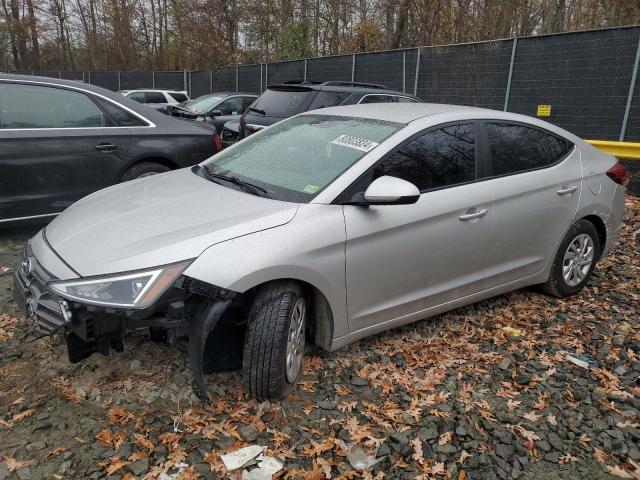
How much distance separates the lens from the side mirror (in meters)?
2.89

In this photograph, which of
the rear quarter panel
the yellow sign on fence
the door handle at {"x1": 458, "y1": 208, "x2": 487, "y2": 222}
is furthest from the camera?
the yellow sign on fence

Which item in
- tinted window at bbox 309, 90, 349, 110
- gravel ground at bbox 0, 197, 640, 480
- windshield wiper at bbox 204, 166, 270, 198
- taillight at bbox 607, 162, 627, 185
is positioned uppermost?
tinted window at bbox 309, 90, 349, 110

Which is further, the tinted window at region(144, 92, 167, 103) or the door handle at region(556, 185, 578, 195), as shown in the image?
the tinted window at region(144, 92, 167, 103)

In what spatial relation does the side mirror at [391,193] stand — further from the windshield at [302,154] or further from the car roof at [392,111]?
the car roof at [392,111]

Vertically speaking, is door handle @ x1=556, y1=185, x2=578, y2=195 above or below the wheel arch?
above

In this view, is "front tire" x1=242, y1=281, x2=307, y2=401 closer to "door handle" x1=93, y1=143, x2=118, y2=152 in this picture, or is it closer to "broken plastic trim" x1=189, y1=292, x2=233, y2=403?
"broken plastic trim" x1=189, y1=292, x2=233, y2=403

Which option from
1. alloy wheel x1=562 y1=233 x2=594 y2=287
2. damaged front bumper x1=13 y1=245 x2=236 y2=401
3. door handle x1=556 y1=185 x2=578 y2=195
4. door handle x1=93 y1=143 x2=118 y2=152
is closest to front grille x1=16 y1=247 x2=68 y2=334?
damaged front bumper x1=13 y1=245 x2=236 y2=401

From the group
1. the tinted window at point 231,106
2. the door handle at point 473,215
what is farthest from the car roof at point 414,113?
the tinted window at point 231,106

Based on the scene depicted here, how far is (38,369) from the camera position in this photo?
3072mm

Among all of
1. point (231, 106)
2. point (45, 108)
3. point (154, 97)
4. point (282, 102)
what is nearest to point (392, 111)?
point (45, 108)

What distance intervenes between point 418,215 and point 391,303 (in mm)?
Answer: 573

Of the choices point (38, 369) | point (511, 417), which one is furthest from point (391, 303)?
point (38, 369)

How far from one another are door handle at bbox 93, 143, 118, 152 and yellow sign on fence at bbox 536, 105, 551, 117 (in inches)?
312

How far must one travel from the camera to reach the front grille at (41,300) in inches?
99.9
